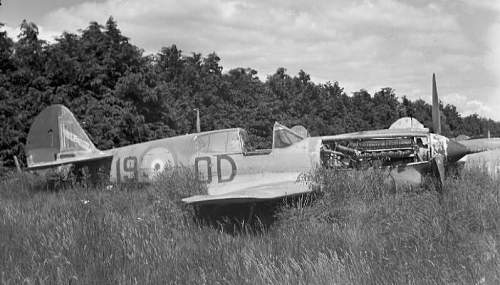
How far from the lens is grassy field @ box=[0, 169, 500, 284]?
3.22 meters

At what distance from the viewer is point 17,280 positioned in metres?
3.41

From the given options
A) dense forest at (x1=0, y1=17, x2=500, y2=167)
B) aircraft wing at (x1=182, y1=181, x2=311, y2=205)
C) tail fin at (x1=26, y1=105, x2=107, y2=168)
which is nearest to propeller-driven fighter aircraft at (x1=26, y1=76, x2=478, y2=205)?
aircraft wing at (x1=182, y1=181, x2=311, y2=205)

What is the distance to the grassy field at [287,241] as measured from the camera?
3.22 meters

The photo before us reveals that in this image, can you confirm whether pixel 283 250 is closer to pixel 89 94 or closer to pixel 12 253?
pixel 12 253

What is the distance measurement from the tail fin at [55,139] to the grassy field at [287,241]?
4107mm

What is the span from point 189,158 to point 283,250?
15.4ft

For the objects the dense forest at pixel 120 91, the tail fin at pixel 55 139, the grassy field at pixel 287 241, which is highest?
the dense forest at pixel 120 91

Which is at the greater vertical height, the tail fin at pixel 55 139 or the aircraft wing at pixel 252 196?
the tail fin at pixel 55 139

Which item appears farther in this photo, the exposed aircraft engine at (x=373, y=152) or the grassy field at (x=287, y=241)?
the exposed aircraft engine at (x=373, y=152)

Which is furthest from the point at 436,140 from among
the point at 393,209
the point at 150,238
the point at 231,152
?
the point at 150,238

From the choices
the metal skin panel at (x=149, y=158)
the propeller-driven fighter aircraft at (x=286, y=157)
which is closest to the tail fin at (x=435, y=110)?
the propeller-driven fighter aircraft at (x=286, y=157)

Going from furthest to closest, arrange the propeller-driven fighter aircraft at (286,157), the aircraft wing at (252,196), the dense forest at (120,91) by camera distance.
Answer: the dense forest at (120,91) → the propeller-driven fighter aircraft at (286,157) → the aircraft wing at (252,196)

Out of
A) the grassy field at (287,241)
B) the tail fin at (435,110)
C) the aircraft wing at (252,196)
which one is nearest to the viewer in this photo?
the grassy field at (287,241)

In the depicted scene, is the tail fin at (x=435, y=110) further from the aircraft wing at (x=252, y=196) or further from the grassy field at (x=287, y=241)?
the aircraft wing at (x=252, y=196)
